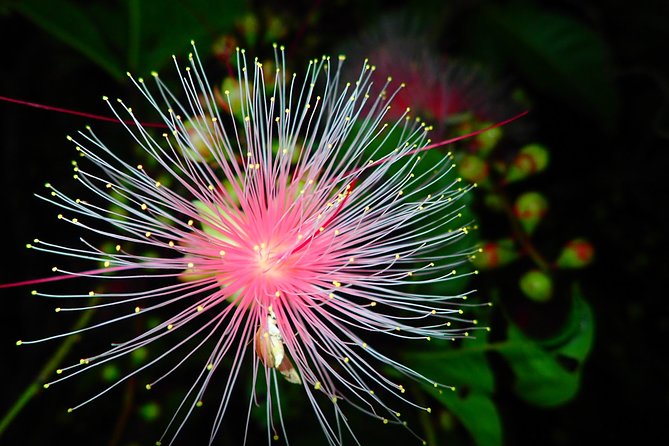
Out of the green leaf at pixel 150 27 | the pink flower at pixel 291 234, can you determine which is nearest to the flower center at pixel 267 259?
the pink flower at pixel 291 234

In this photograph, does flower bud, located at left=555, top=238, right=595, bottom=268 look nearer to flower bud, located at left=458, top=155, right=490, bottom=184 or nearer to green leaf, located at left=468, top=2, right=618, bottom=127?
flower bud, located at left=458, top=155, right=490, bottom=184

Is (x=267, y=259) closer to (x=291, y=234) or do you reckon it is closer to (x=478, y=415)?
(x=291, y=234)

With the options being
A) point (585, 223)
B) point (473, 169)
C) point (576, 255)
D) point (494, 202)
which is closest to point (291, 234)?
point (473, 169)

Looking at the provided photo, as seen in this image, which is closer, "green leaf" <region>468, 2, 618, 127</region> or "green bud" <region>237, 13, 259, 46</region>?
"green bud" <region>237, 13, 259, 46</region>

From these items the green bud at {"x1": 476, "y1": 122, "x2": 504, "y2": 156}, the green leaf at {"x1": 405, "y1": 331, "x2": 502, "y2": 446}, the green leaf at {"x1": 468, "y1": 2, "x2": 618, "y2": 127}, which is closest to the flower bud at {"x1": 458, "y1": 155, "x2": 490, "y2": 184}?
the green bud at {"x1": 476, "y1": 122, "x2": 504, "y2": 156}

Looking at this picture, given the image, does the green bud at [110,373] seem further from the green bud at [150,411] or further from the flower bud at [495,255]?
the flower bud at [495,255]
